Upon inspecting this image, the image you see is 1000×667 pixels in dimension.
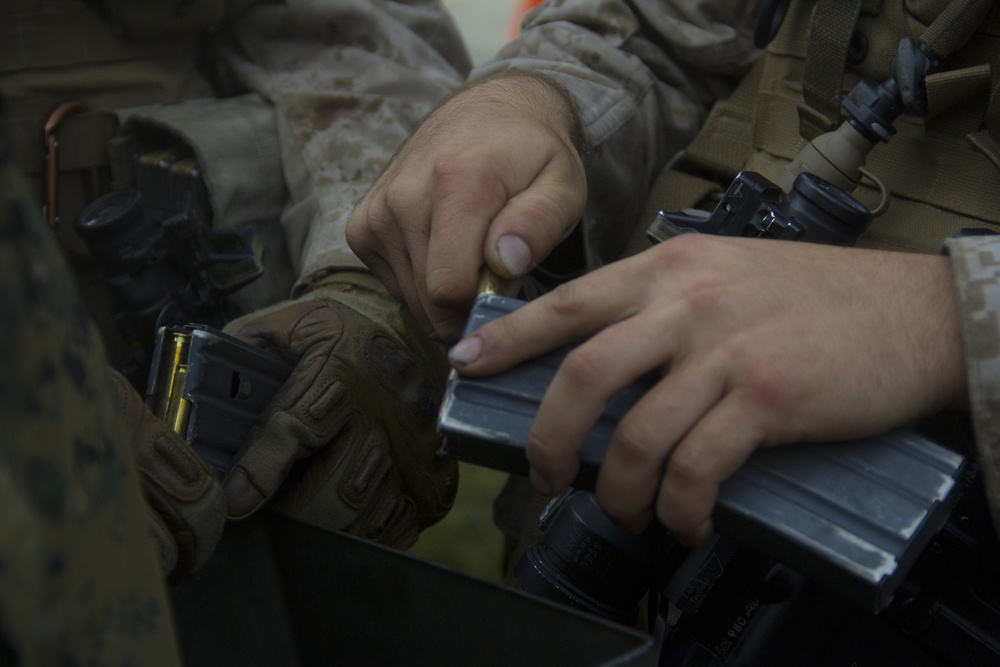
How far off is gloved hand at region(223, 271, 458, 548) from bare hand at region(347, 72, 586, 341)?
0.37ft

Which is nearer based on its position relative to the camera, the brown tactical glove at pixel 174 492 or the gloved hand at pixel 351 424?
the brown tactical glove at pixel 174 492

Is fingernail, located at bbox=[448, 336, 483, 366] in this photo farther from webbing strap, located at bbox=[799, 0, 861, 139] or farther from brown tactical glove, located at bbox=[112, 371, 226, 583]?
webbing strap, located at bbox=[799, 0, 861, 139]

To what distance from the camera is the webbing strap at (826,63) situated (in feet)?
3.59

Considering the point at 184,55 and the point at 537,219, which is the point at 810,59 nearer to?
the point at 537,219

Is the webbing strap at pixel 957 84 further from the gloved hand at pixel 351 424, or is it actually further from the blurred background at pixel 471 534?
the blurred background at pixel 471 534

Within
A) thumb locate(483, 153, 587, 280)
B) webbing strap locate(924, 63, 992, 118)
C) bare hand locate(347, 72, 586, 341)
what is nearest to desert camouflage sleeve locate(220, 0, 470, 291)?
bare hand locate(347, 72, 586, 341)

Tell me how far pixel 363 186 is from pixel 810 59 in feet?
2.25

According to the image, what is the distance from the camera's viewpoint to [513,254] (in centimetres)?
82

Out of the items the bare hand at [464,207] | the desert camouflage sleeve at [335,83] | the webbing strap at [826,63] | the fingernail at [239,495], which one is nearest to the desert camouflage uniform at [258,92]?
the desert camouflage sleeve at [335,83]

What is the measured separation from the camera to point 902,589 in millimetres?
785

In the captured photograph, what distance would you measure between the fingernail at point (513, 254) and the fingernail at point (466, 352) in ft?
0.42

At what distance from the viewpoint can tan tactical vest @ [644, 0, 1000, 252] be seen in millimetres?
997

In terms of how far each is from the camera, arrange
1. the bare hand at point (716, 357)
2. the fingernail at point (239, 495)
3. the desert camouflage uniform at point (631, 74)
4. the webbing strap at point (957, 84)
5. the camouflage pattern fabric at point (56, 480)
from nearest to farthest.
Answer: the camouflage pattern fabric at point (56, 480), the bare hand at point (716, 357), the fingernail at point (239, 495), the webbing strap at point (957, 84), the desert camouflage uniform at point (631, 74)

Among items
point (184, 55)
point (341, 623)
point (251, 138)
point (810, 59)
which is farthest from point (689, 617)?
point (184, 55)
